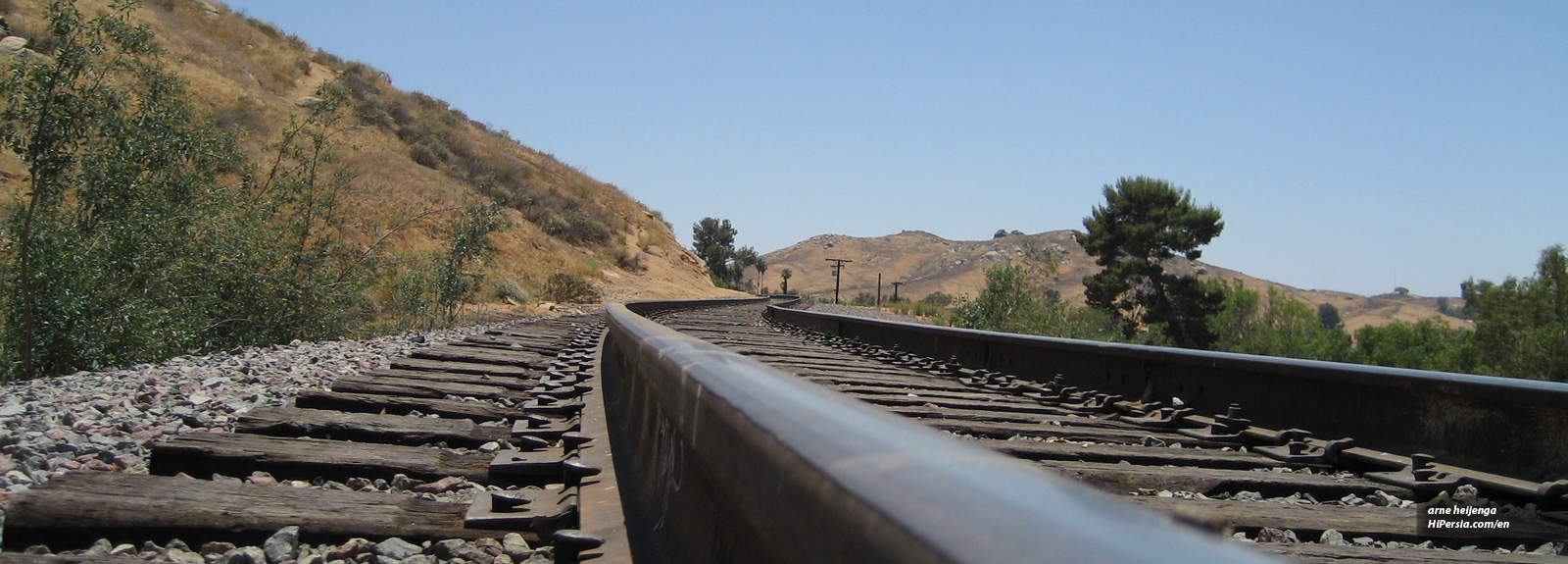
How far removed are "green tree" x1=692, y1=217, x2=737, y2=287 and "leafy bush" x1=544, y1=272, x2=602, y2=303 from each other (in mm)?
46314

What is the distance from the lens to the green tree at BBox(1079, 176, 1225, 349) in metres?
54.5

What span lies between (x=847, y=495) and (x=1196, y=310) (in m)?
56.8

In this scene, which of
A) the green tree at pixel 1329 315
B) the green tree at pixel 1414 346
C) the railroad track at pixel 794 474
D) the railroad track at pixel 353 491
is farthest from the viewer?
the green tree at pixel 1329 315

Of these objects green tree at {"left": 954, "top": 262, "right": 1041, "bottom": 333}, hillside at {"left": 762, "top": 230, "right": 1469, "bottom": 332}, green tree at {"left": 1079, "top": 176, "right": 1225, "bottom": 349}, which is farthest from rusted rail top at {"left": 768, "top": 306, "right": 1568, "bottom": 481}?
hillside at {"left": 762, "top": 230, "right": 1469, "bottom": 332}

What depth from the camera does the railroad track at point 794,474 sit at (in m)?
0.87

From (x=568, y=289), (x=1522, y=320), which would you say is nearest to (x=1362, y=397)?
(x=568, y=289)

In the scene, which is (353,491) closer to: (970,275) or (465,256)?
(465,256)

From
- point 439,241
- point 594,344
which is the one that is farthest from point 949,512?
point 439,241

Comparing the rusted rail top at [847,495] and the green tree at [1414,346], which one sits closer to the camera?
the rusted rail top at [847,495]

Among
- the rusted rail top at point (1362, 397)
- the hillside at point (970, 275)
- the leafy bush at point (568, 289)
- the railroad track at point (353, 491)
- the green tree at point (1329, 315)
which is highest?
the hillside at point (970, 275)

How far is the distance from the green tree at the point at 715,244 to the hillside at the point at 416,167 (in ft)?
58.7

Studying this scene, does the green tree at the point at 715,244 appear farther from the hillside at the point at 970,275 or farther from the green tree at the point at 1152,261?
the hillside at the point at 970,275

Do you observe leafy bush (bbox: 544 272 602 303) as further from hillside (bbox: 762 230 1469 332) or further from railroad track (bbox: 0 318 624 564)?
hillside (bbox: 762 230 1469 332)

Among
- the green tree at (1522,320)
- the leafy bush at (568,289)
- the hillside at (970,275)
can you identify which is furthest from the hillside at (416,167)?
the hillside at (970,275)
